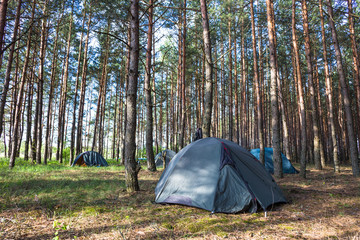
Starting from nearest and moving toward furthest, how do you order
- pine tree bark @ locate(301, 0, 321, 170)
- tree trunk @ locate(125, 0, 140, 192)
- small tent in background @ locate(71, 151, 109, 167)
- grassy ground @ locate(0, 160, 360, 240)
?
1. grassy ground @ locate(0, 160, 360, 240)
2. tree trunk @ locate(125, 0, 140, 192)
3. pine tree bark @ locate(301, 0, 321, 170)
4. small tent in background @ locate(71, 151, 109, 167)

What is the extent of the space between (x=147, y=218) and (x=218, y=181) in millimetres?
1744

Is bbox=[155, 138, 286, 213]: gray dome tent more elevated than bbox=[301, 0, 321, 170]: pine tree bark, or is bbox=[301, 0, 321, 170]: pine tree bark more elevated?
bbox=[301, 0, 321, 170]: pine tree bark

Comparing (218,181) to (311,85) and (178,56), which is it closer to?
(311,85)

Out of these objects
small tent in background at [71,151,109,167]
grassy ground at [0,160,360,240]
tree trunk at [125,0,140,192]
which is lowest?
grassy ground at [0,160,360,240]

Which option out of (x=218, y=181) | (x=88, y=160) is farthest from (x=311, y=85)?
(x=88, y=160)

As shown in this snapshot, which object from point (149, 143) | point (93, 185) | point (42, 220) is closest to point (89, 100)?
point (149, 143)

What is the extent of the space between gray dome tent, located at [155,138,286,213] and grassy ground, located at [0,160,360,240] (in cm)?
23

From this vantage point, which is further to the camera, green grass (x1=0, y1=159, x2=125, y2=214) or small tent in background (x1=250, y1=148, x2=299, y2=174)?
Result: small tent in background (x1=250, y1=148, x2=299, y2=174)

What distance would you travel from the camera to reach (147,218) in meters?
4.04

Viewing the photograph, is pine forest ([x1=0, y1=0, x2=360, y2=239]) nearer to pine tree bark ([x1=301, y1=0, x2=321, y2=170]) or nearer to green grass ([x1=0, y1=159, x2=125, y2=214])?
pine tree bark ([x1=301, y1=0, x2=321, y2=170])

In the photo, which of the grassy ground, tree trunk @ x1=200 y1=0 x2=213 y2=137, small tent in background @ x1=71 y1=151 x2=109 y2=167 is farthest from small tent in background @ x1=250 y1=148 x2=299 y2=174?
small tent in background @ x1=71 y1=151 x2=109 y2=167

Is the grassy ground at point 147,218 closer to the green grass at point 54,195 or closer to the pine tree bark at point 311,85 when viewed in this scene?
the green grass at point 54,195

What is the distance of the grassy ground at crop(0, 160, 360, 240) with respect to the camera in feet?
10.8

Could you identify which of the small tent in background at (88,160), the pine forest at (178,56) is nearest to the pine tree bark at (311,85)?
the pine forest at (178,56)
